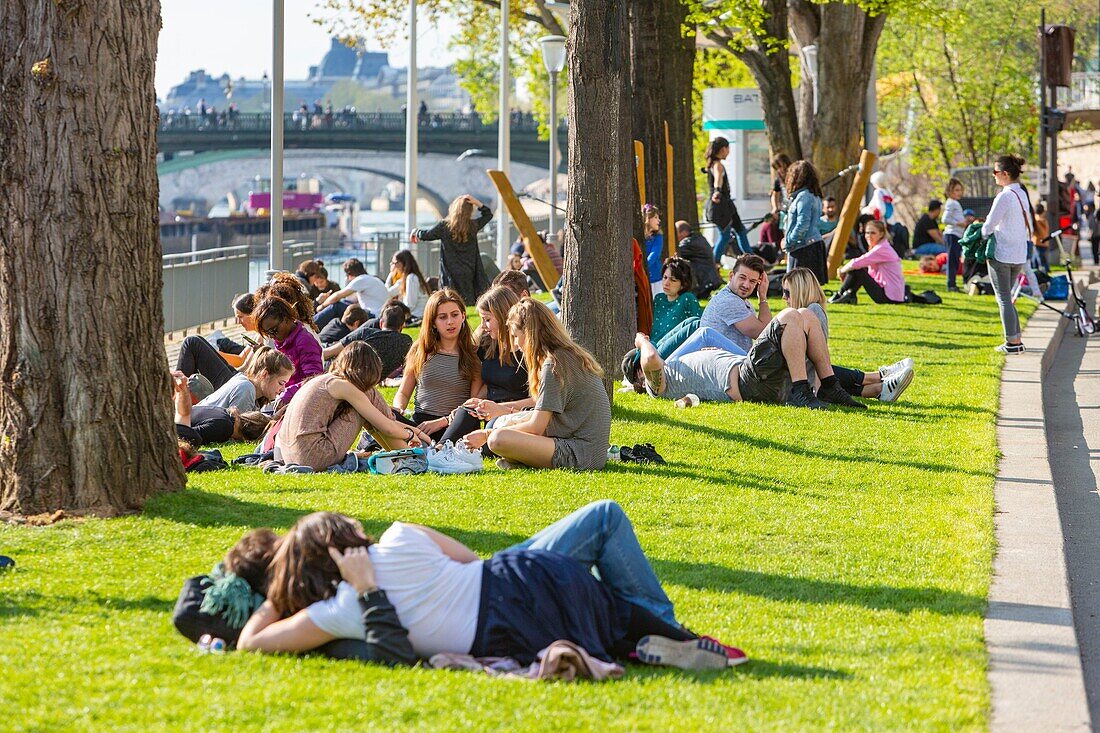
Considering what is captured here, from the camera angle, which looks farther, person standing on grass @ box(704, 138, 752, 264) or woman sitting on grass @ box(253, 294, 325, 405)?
person standing on grass @ box(704, 138, 752, 264)

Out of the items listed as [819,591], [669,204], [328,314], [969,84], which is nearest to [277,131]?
[328,314]

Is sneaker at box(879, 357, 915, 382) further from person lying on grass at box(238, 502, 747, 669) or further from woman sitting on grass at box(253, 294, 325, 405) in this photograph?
person lying on grass at box(238, 502, 747, 669)

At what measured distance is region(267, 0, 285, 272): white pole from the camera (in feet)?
58.2

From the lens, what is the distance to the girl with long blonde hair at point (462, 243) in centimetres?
1789

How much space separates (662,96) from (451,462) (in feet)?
40.7

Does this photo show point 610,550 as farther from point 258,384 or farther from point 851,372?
point 851,372

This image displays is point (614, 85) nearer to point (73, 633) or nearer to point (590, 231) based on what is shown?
point (590, 231)

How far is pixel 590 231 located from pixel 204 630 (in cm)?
730

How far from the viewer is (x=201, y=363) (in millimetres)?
12773

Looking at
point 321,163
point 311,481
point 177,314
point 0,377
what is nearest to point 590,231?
point 311,481

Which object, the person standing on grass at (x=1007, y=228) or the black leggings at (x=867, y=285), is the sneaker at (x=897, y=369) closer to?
the person standing on grass at (x=1007, y=228)

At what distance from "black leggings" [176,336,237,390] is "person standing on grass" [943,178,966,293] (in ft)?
46.9

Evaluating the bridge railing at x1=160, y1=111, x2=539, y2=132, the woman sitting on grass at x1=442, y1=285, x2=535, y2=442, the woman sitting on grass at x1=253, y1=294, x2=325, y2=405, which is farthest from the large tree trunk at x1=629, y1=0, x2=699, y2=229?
the bridge railing at x1=160, y1=111, x2=539, y2=132

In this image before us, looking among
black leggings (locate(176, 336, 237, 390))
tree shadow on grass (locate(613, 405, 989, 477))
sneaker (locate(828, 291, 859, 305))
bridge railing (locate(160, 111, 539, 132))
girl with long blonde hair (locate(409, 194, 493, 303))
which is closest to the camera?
tree shadow on grass (locate(613, 405, 989, 477))
